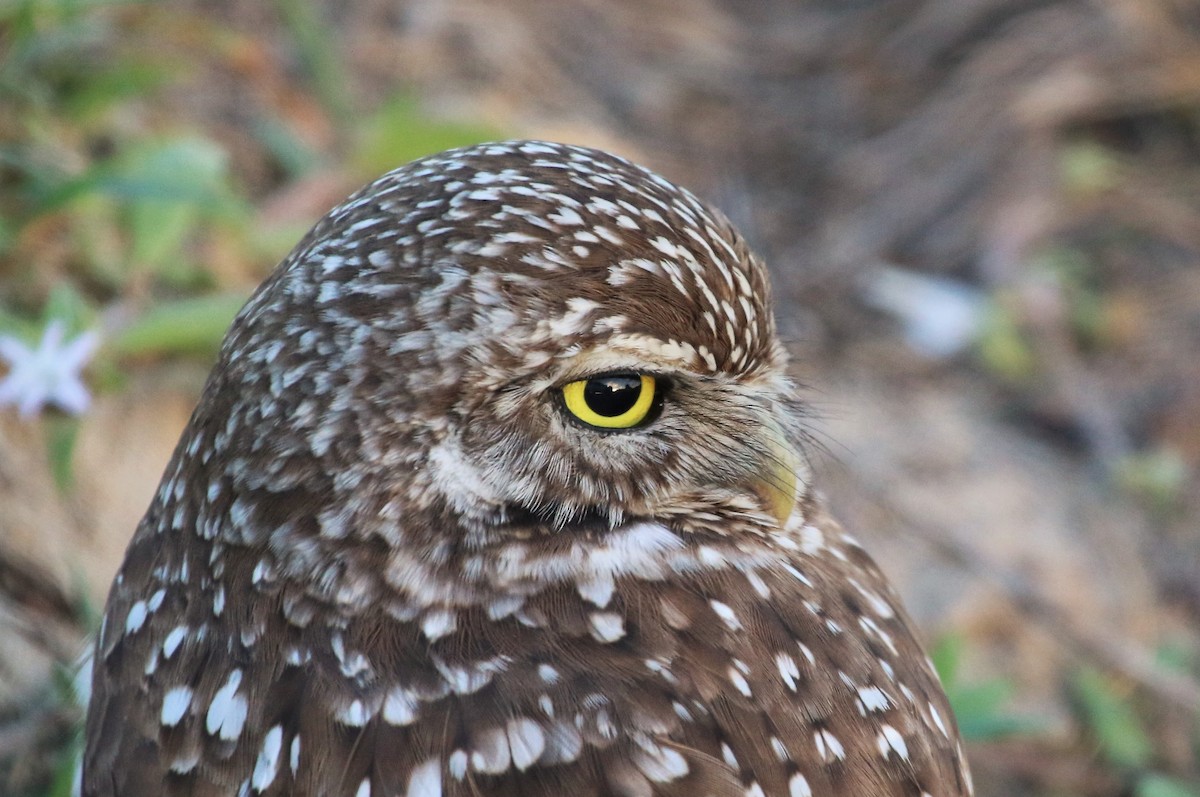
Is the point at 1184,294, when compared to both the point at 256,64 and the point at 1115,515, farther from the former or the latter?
the point at 256,64

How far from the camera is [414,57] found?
505cm

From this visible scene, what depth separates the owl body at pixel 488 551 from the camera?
1651 mm

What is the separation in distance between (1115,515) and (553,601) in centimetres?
301

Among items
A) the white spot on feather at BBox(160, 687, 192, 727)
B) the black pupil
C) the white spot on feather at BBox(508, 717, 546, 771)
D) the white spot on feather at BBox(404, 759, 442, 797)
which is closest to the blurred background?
the black pupil

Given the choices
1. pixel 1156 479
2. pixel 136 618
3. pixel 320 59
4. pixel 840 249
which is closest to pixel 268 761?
pixel 136 618

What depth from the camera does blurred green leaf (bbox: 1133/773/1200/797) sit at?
319 centimetres

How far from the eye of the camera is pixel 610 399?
1.74 metres

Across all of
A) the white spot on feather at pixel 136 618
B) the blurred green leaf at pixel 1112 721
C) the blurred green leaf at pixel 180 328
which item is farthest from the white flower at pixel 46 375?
the blurred green leaf at pixel 1112 721

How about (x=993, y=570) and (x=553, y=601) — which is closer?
(x=553, y=601)

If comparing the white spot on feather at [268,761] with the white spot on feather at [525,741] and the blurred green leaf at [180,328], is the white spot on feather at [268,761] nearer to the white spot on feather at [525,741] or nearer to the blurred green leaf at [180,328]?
the white spot on feather at [525,741]

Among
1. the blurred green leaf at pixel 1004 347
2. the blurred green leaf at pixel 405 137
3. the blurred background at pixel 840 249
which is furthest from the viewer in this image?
the blurred green leaf at pixel 1004 347

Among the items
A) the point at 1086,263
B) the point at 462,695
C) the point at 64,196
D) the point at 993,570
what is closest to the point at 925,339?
the point at 1086,263

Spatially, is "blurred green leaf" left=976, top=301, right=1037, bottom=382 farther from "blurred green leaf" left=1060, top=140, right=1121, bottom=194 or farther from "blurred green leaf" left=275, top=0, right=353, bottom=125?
"blurred green leaf" left=275, top=0, right=353, bottom=125

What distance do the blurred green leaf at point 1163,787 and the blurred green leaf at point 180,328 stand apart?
8.91 feet
